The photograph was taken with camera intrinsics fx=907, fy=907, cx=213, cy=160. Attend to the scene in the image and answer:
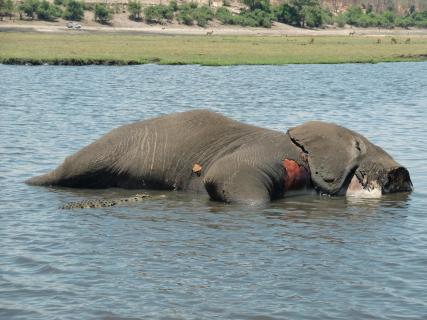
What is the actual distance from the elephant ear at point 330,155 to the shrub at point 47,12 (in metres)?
107

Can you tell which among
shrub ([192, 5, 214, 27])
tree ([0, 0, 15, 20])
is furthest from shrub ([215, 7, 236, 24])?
tree ([0, 0, 15, 20])

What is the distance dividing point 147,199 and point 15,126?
10.5 meters

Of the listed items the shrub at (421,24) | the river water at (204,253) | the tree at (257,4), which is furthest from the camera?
the shrub at (421,24)

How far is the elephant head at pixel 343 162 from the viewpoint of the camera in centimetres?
1342

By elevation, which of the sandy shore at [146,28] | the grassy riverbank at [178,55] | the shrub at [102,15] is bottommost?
the sandy shore at [146,28]

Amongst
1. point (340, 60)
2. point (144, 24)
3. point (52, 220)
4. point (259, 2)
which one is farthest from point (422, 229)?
point (259, 2)

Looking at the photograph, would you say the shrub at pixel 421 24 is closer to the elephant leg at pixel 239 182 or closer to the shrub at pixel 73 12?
the shrub at pixel 73 12

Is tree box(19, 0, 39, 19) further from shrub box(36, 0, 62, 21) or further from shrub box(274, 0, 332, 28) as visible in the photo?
shrub box(274, 0, 332, 28)

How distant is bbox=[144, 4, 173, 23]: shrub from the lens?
123 m

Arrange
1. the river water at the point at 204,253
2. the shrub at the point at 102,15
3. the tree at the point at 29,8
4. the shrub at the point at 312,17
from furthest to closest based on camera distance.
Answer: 1. the shrub at the point at 312,17
2. the shrub at the point at 102,15
3. the tree at the point at 29,8
4. the river water at the point at 204,253

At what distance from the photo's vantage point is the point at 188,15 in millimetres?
127188

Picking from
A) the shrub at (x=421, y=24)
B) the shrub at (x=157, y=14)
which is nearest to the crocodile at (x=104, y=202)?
the shrub at (x=157, y=14)

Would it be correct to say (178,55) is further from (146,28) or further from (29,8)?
(29,8)

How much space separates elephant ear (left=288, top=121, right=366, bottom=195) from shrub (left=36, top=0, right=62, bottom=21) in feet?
351
